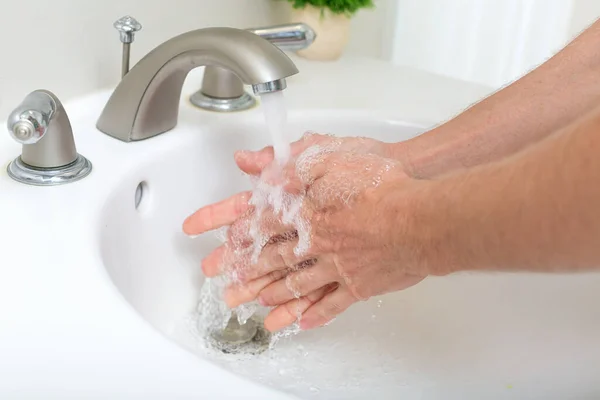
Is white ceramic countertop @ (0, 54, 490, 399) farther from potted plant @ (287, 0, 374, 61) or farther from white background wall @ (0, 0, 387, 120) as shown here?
potted plant @ (287, 0, 374, 61)

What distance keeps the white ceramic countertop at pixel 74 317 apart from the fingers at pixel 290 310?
174mm

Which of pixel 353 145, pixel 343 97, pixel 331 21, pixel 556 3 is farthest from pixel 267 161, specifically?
pixel 556 3

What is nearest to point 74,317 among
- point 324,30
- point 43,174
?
point 43,174

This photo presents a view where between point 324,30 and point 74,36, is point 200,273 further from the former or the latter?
point 324,30

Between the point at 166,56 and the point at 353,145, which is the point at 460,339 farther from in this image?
the point at 166,56

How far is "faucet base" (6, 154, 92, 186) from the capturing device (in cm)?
51

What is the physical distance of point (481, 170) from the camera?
0.37 m

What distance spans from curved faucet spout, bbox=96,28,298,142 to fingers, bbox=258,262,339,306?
146mm

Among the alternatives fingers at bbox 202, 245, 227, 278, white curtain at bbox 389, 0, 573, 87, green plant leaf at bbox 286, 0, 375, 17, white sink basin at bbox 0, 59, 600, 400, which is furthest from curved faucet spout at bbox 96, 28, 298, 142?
white curtain at bbox 389, 0, 573, 87

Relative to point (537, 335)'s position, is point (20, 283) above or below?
above

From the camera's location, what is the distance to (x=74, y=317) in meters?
0.39

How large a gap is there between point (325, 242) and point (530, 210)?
0.20 meters

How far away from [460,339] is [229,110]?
1.08 ft

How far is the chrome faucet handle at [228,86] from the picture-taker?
687mm
